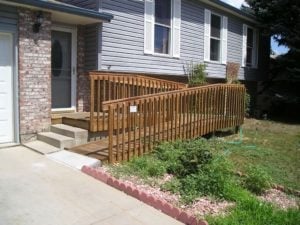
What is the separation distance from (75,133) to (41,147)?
0.72 metres

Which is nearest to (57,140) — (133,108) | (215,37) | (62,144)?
(62,144)

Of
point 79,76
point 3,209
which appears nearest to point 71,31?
point 79,76

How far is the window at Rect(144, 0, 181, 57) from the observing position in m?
10.4

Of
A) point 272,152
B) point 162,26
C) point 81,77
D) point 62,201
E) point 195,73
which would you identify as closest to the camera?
point 62,201

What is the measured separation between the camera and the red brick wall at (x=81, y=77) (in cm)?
A: 930

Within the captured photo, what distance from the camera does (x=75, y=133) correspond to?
293 inches

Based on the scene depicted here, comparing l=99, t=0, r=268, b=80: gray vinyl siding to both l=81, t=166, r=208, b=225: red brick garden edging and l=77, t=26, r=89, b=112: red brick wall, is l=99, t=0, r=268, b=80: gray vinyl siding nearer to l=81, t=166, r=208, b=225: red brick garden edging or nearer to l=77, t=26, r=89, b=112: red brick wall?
l=77, t=26, r=89, b=112: red brick wall

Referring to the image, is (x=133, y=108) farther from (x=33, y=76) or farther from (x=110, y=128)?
(x=33, y=76)

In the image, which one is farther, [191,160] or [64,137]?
[64,137]

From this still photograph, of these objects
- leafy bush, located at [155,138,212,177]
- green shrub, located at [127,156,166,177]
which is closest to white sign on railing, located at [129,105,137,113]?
green shrub, located at [127,156,166,177]

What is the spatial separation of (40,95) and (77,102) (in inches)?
62.0

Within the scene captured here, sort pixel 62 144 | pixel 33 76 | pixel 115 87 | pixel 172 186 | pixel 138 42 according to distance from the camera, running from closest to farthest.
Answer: pixel 172 186, pixel 62 144, pixel 33 76, pixel 115 87, pixel 138 42

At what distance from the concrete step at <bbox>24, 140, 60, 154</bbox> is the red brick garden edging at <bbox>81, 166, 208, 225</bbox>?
4.33ft

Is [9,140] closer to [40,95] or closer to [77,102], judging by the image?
[40,95]
